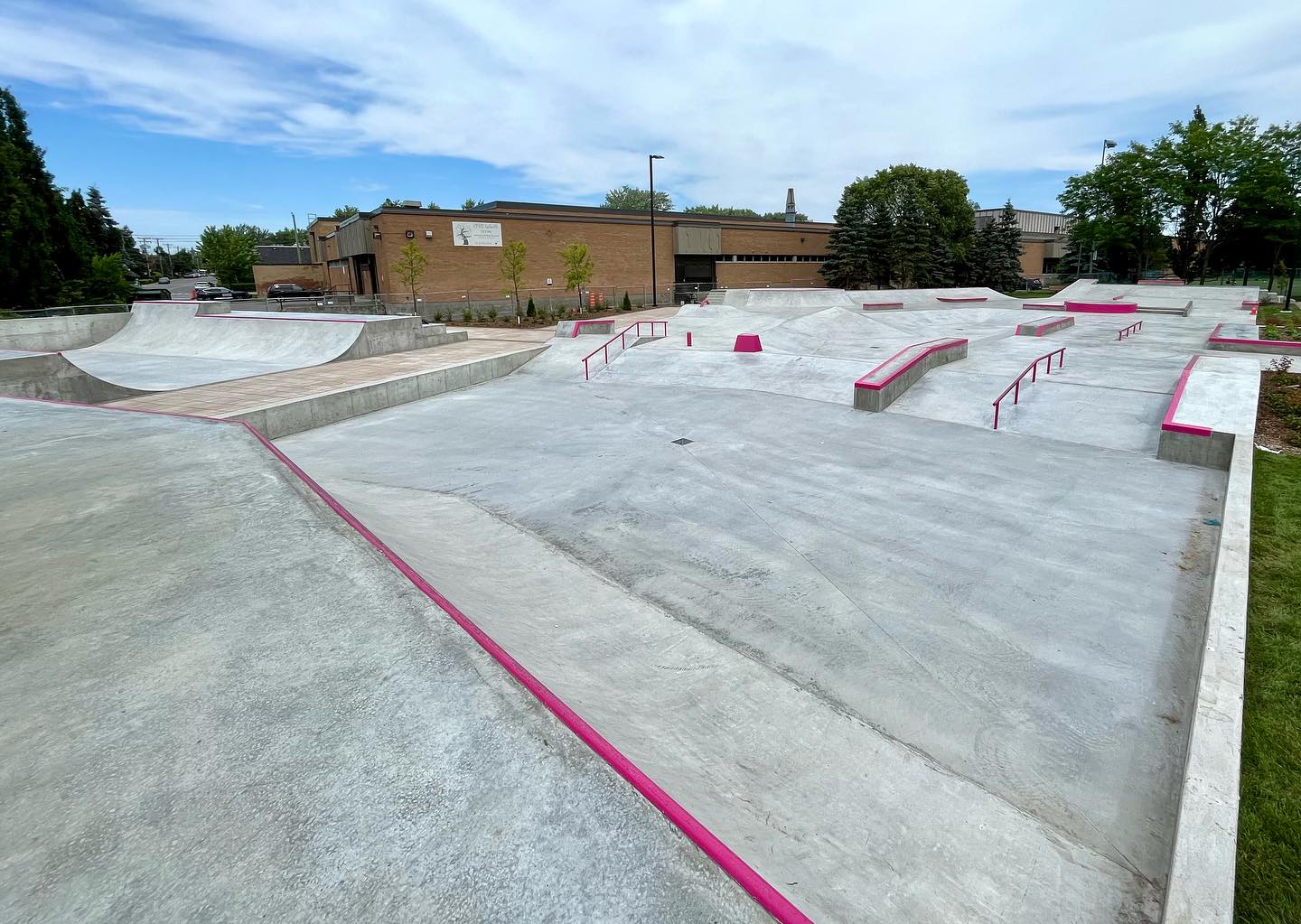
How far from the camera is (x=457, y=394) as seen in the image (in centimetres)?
1764

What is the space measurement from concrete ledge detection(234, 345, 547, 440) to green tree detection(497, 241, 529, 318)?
15.4 m

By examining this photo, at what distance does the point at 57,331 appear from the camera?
27141mm

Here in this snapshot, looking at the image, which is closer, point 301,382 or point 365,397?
point 365,397

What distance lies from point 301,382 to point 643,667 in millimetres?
14868

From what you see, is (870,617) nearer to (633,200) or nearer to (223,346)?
(223,346)

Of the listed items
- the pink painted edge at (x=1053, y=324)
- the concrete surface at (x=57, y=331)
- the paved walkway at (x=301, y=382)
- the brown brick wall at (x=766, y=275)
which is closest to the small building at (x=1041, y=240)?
the brown brick wall at (x=766, y=275)

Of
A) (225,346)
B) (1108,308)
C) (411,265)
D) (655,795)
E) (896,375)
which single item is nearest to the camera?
(655,795)

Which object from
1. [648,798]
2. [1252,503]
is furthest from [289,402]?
[1252,503]

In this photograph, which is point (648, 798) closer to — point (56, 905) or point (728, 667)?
point (56, 905)

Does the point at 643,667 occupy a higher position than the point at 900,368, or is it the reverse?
the point at 900,368

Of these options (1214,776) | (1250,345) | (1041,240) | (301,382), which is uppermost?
(1041,240)

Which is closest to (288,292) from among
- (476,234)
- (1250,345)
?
(476,234)

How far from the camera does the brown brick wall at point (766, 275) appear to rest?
5206cm

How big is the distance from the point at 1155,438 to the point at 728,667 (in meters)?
9.80
